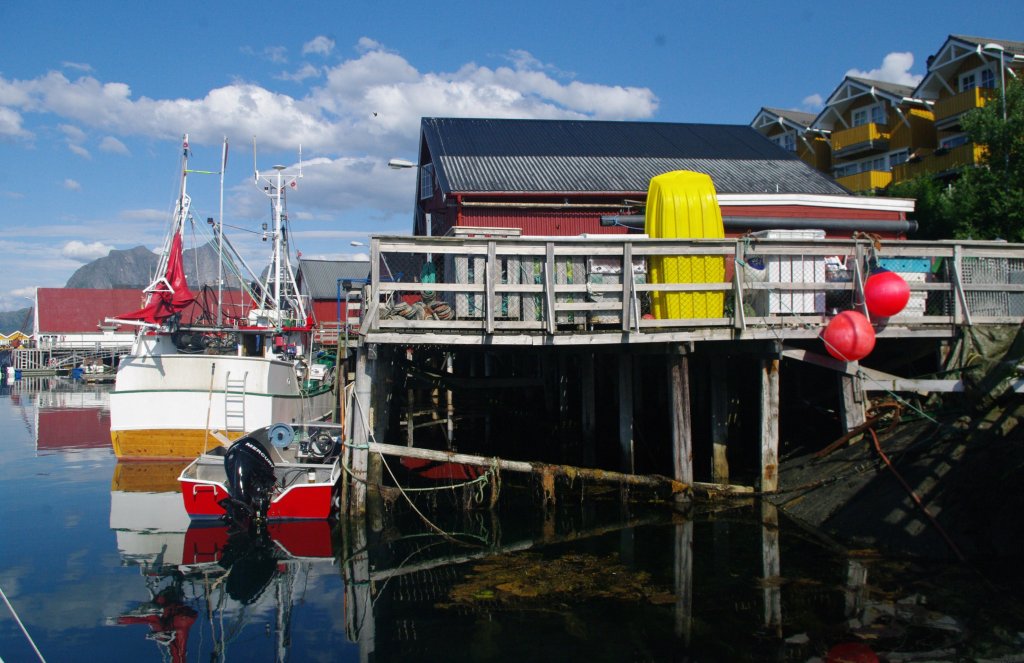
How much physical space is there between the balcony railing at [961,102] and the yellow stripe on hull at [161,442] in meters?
33.4

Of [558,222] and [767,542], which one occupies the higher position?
[558,222]

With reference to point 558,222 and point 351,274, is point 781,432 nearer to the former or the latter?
point 558,222

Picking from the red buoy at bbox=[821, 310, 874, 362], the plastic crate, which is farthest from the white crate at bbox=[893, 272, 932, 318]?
the red buoy at bbox=[821, 310, 874, 362]

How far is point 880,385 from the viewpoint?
12273 millimetres

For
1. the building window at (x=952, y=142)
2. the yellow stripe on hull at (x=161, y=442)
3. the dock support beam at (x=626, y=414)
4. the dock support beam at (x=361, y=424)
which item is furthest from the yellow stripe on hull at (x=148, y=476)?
the building window at (x=952, y=142)

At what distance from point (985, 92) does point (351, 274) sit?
41.3 m

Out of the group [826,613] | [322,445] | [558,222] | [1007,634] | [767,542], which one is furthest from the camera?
[558,222]

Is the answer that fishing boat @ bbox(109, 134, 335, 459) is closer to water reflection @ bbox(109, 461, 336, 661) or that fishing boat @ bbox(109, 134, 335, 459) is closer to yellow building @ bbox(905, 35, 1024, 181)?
water reflection @ bbox(109, 461, 336, 661)

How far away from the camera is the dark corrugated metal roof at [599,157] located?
20.4 m

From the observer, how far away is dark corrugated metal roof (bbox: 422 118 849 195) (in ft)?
66.8

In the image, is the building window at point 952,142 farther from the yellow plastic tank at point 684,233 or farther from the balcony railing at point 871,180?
the yellow plastic tank at point 684,233

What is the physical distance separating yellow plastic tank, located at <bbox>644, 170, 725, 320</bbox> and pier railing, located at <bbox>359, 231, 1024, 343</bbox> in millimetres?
27

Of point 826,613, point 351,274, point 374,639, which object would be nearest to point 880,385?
point 826,613

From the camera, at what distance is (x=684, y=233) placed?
507 inches
